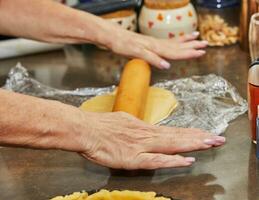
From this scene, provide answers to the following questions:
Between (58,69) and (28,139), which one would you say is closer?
(28,139)

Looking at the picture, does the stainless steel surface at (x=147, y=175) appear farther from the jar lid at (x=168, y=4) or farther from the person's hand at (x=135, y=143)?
the jar lid at (x=168, y=4)

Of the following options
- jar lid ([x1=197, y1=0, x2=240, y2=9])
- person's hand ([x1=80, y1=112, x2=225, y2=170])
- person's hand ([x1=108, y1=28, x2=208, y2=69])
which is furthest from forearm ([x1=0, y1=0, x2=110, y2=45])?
person's hand ([x1=80, y1=112, x2=225, y2=170])

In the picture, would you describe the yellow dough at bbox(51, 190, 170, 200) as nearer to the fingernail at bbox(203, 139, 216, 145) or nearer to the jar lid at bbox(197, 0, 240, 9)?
the fingernail at bbox(203, 139, 216, 145)

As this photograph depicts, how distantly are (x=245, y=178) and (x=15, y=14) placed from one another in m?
0.69

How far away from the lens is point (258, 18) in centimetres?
129

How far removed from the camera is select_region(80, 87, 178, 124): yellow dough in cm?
122

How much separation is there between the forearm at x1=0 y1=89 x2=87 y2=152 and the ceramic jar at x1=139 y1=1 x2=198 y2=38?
2.04 ft

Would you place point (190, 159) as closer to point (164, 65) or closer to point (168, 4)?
point (164, 65)

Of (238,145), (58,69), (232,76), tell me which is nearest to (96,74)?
(58,69)

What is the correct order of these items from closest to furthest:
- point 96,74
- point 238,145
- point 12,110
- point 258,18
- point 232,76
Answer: point 12,110 → point 238,145 → point 258,18 → point 232,76 → point 96,74

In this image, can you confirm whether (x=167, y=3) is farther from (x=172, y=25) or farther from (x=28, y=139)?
(x=28, y=139)

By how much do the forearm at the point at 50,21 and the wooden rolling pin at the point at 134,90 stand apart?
0.13 metres

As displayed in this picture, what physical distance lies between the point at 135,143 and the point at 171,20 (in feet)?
1.98

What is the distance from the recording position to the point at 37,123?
0.97 m
